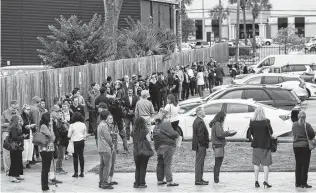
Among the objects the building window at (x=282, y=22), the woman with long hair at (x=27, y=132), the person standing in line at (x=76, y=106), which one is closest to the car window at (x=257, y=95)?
the person standing in line at (x=76, y=106)

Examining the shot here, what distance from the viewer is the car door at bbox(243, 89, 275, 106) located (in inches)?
1061

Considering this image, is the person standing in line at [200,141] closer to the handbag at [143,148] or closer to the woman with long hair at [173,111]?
the handbag at [143,148]

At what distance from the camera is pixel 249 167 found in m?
19.1

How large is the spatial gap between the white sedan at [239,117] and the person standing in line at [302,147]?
22.2ft

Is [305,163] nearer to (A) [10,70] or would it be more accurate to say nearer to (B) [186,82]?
(B) [186,82]

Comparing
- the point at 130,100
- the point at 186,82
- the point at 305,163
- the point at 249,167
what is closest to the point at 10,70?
the point at 186,82

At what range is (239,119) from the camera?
23484 millimetres

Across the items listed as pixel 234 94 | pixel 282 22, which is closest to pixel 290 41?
pixel 282 22

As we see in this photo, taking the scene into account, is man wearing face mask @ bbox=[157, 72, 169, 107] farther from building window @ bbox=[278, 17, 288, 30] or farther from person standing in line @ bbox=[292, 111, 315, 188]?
building window @ bbox=[278, 17, 288, 30]

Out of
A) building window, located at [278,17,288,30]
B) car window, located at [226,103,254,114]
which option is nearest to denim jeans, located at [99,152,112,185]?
car window, located at [226,103,254,114]

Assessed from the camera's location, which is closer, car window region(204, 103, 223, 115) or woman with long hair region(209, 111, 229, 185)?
woman with long hair region(209, 111, 229, 185)

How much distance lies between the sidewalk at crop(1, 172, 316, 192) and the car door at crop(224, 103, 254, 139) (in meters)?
5.15

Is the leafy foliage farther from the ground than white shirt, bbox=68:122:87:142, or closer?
farther from the ground

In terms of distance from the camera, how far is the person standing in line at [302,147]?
1639 centimetres
